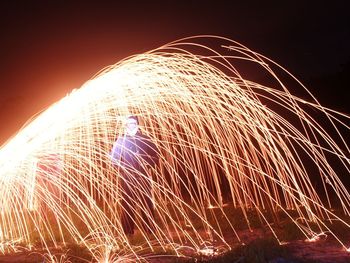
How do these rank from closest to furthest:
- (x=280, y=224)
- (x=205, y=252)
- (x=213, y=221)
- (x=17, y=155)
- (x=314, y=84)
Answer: (x=205, y=252) → (x=17, y=155) → (x=280, y=224) → (x=213, y=221) → (x=314, y=84)

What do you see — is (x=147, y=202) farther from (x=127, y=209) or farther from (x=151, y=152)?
(x=151, y=152)

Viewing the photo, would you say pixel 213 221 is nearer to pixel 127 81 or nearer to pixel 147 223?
pixel 147 223

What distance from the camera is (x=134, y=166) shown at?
9977mm

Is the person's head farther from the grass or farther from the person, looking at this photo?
the grass

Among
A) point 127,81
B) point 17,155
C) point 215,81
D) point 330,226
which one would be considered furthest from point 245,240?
point 17,155

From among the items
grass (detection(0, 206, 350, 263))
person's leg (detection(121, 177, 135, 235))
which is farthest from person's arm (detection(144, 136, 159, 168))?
grass (detection(0, 206, 350, 263))

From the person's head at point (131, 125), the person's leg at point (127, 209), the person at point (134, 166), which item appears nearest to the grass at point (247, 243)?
the person's leg at point (127, 209)

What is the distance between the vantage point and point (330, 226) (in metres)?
9.06

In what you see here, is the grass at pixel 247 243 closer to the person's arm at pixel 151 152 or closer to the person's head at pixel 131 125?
the person's arm at pixel 151 152

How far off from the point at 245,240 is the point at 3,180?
3.93 meters

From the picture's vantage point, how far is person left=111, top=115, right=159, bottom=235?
964 centimetres

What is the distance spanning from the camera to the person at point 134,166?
964cm

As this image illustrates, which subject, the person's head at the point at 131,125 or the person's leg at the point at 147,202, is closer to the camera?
the person's head at the point at 131,125

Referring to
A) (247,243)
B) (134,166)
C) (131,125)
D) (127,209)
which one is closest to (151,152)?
(134,166)
